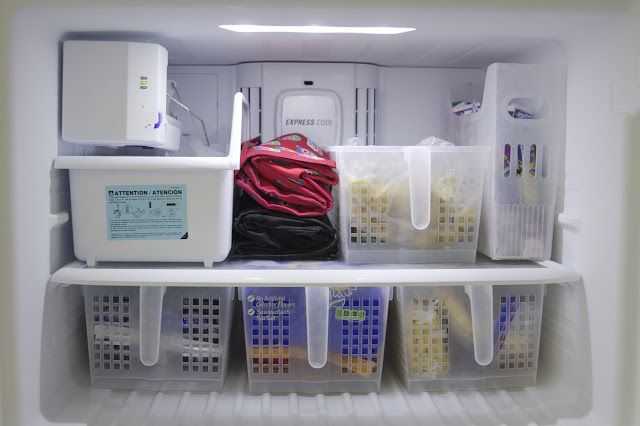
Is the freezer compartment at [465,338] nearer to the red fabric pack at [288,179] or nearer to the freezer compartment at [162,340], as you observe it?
the red fabric pack at [288,179]

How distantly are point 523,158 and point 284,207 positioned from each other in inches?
18.5

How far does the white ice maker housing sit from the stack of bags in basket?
218 mm

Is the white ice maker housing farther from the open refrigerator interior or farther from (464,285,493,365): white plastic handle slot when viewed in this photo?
(464,285,493,365): white plastic handle slot

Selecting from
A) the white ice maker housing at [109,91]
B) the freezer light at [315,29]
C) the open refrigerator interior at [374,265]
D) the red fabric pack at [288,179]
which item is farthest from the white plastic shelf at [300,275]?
the freezer light at [315,29]

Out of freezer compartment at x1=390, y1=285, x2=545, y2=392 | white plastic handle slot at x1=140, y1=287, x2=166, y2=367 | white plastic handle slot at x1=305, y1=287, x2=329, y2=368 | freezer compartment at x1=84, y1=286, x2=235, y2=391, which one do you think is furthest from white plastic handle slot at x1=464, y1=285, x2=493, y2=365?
white plastic handle slot at x1=140, y1=287, x2=166, y2=367

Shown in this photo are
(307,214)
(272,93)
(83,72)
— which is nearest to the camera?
(83,72)

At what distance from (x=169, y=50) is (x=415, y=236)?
654 millimetres

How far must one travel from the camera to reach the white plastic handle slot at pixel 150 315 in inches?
39.7

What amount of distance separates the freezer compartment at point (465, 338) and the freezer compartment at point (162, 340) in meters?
0.37

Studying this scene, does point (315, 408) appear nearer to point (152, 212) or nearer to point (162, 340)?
point (162, 340)

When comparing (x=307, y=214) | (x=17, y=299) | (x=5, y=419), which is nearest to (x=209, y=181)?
(x=307, y=214)

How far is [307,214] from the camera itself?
1071mm

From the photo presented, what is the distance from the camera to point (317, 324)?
1021 mm

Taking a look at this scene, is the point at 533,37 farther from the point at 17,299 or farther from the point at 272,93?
the point at 17,299
